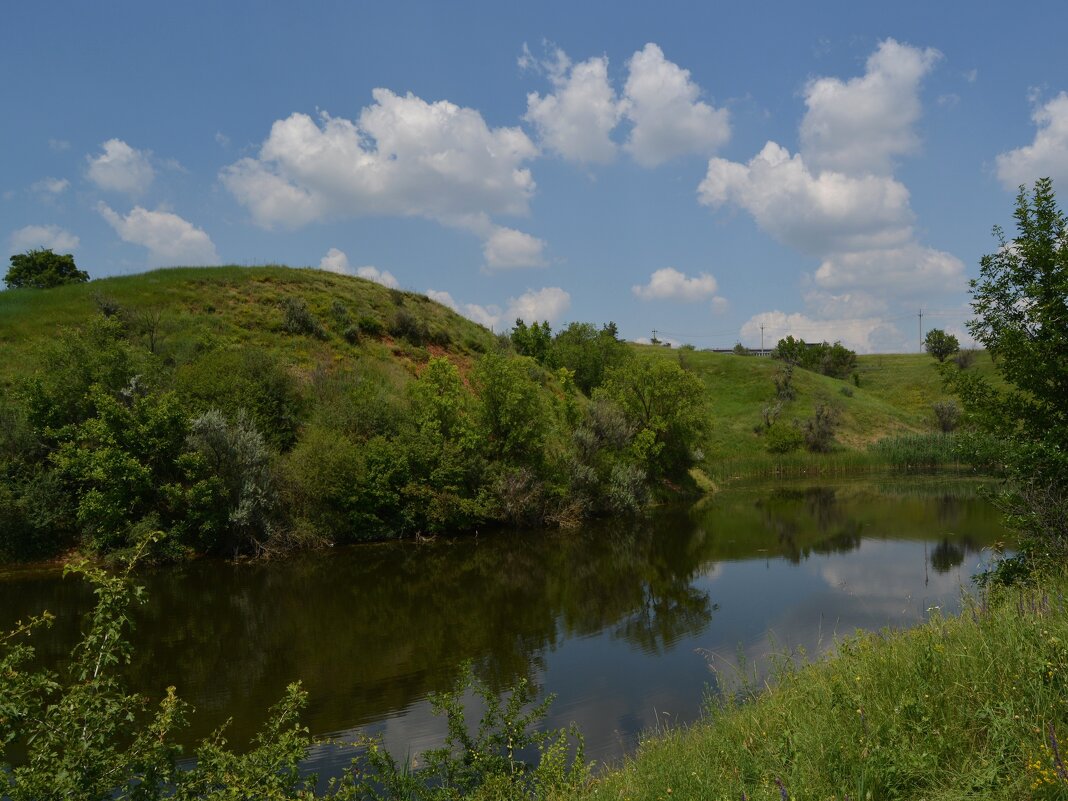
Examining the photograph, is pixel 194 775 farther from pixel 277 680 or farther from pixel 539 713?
pixel 277 680

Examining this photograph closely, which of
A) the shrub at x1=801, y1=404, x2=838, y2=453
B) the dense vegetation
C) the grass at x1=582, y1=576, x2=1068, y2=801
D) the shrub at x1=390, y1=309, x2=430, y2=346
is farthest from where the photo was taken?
the shrub at x1=801, y1=404, x2=838, y2=453

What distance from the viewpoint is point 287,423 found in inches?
1288

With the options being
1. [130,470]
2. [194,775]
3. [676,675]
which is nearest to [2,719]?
[194,775]

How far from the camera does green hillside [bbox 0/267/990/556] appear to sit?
26328 millimetres

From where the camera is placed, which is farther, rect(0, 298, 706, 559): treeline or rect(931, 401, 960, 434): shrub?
rect(931, 401, 960, 434): shrub

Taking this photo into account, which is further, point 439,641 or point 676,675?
point 439,641

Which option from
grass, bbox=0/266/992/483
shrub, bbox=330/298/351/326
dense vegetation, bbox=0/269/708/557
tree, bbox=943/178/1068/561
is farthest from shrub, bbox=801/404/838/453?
tree, bbox=943/178/1068/561

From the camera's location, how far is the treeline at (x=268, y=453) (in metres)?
25.9

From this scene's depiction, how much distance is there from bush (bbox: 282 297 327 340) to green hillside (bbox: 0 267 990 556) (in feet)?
0.32

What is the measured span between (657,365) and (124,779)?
46.2m

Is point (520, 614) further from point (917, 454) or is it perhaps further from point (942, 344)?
point (942, 344)

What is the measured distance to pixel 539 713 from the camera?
29.2 ft

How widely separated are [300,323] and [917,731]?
148 feet

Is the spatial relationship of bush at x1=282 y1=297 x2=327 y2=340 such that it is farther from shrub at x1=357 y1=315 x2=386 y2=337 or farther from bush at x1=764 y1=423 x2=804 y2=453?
bush at x1=764 y1=423 x2=804 y2=453
